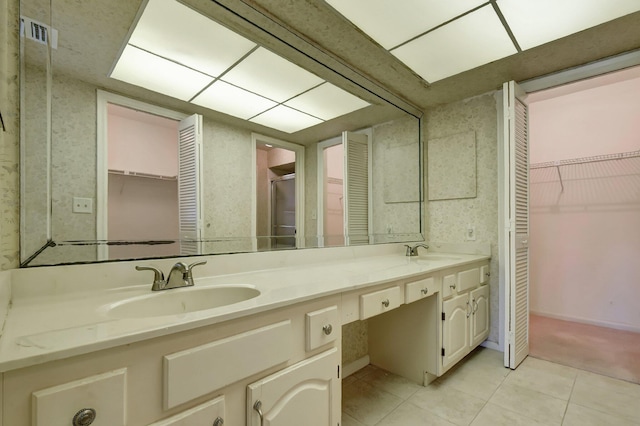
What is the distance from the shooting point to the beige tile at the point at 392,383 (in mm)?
1720

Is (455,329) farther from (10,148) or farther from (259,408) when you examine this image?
(10,148)

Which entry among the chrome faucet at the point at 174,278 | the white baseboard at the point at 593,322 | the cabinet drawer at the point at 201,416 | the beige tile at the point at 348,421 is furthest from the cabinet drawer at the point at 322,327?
the white baseboard at the point at 593,322

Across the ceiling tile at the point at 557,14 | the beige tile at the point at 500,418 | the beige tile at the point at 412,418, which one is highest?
the ceiling tile at the point at 557,14

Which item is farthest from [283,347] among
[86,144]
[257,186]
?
[86,144]

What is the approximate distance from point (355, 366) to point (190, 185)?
163cm

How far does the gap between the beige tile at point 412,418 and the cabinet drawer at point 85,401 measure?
1322mm

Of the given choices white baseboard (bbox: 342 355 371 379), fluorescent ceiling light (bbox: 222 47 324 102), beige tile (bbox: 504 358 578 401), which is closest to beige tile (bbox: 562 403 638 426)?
beige tile (bbox: 504 358 578 401)

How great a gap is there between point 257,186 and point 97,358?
102cm

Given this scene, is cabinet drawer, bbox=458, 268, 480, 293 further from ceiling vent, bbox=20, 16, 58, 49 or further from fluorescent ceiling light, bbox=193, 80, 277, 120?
ceiling vent, bbox=20, 16, 58, 49

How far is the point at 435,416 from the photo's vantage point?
148 centimetres

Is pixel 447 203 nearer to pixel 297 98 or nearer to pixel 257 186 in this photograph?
pixel 297 98

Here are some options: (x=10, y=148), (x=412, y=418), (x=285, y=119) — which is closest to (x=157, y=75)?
(x=10, y=148)

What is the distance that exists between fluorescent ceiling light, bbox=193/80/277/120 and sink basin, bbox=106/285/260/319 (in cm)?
86

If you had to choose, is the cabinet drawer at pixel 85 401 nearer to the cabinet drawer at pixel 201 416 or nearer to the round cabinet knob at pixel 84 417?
the round cabinet knob at pixel 84 417
